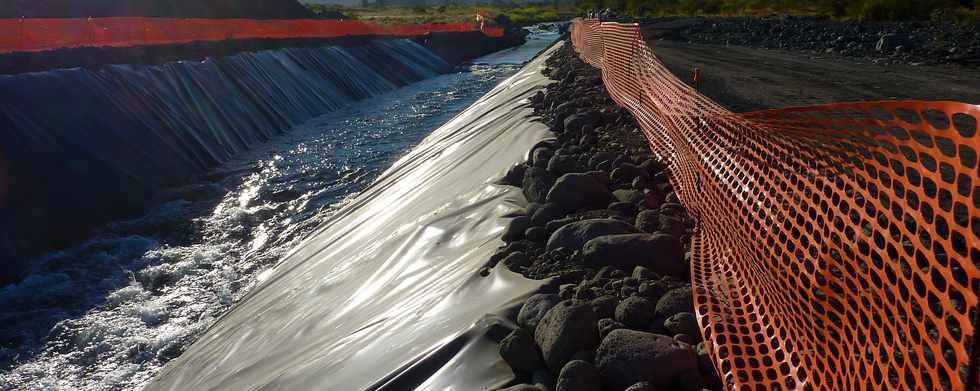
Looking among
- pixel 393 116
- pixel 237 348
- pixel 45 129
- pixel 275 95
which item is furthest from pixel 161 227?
pixel 393 116

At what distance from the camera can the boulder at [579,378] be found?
303 centimetres

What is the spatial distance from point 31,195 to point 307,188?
4.05 m

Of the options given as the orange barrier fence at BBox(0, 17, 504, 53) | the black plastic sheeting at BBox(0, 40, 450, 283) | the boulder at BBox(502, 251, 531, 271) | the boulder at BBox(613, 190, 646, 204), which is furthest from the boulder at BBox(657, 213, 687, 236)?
the orange barrier fence at BBox(0, 17, 504, 53)

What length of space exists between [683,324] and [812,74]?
12.7 m

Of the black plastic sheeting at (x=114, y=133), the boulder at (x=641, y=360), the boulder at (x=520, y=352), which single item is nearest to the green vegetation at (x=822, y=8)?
the black plastic sheeting at (x=114, y=133)

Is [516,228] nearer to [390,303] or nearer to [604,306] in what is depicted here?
[390,303]

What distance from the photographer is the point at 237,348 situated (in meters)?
5.76

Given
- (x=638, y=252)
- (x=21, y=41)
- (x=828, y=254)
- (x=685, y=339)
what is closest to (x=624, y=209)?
(x=638, y=252)

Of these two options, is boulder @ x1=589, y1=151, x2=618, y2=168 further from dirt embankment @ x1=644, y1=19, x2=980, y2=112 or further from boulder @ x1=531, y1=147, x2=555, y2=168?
dirt embankment @ x1=644, y1=19, x2=980, y2=112

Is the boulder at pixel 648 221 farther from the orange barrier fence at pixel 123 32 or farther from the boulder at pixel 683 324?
the orange barrier fence at pixel 123 32

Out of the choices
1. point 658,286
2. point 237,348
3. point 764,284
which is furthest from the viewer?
point 237,348

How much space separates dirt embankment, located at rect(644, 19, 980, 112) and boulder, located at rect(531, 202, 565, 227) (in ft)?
17.6

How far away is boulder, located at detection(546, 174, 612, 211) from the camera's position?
5746mm

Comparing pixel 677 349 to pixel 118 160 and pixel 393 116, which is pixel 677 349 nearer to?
pixel 118 160
